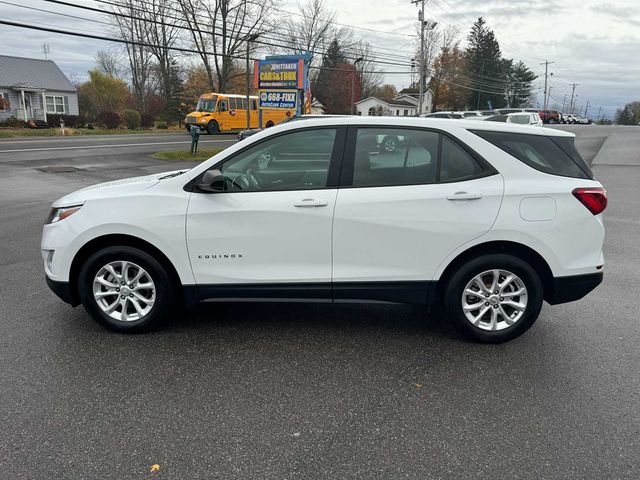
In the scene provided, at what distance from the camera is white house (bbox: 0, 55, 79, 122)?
41.6 metres

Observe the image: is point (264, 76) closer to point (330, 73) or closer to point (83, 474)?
point (83, 474)

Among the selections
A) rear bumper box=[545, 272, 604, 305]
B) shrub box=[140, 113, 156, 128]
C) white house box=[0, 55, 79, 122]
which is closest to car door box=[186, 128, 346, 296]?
rear bumper box=[545, 272, 604, 305]

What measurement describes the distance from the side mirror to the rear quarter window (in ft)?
6.45

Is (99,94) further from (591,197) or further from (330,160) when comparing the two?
(591,197)

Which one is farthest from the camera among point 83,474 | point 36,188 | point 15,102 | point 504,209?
point 15,102

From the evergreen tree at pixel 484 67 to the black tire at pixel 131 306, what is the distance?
84.8 meters

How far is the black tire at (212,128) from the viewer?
3588 cm

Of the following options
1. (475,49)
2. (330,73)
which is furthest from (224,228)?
(475,49)

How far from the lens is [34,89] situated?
1670 inches

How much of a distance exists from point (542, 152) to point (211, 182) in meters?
2.52

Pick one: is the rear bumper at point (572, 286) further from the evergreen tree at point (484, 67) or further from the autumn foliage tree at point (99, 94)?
the evergreen tree at point (484, 67)

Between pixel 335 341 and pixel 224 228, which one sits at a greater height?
pixel 224 228

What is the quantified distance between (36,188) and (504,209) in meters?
11.8

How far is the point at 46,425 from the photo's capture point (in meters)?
2.88
